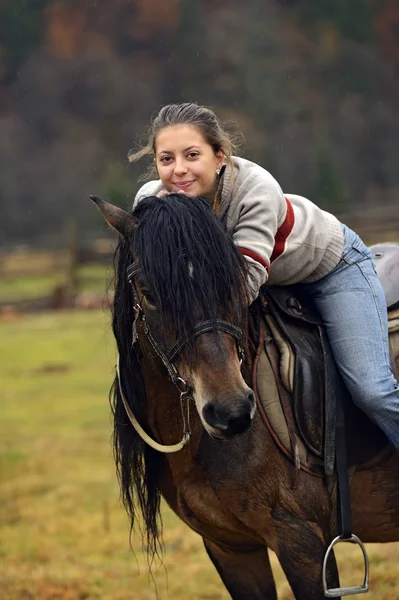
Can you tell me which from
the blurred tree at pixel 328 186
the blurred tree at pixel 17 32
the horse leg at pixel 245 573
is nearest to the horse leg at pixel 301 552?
the horse leg at pixel 245 573

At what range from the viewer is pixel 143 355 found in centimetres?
323

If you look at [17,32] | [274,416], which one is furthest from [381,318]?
[17,32]

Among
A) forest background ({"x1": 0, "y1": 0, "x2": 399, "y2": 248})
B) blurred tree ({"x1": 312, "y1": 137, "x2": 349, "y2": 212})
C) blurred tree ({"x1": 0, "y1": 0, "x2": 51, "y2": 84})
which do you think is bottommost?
blurred tree ({"x1": 312, "y1": 137, "x2": 349, "y2": 212})

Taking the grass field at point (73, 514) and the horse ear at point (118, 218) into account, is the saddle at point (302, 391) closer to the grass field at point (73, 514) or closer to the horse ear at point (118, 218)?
the horse ear at point (118, 218)

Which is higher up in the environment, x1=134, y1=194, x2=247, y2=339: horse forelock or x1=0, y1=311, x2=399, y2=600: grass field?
x1=134, y1=194, x2=247, y2=339: horse forelock

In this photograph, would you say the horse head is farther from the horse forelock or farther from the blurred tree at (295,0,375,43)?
the blurred tree at (295,0,375,43)

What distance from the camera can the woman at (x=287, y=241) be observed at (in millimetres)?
3195

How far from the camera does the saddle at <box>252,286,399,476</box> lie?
3297 mm

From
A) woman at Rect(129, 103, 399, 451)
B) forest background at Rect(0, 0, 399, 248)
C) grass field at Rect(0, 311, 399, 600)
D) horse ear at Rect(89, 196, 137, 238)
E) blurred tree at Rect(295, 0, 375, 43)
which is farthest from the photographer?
blurred tree at Rect(295, 0, 375, 43)

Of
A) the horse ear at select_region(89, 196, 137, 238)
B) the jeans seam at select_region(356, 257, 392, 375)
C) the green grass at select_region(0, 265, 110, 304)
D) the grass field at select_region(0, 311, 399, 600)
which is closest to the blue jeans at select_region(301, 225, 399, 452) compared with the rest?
the jeans seam at select_region(356, 257, 392, 375)

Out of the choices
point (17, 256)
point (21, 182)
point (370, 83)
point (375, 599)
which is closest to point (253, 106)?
point (370, 83)

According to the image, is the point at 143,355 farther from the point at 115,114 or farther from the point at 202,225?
the point at 115,114

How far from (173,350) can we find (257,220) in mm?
588

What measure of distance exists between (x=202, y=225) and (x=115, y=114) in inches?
1559
